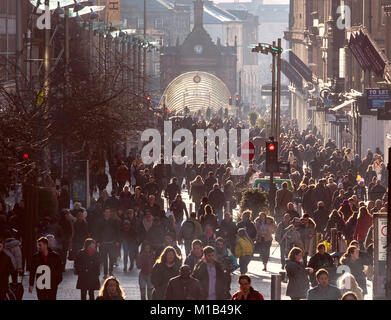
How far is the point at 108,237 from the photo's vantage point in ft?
82.2

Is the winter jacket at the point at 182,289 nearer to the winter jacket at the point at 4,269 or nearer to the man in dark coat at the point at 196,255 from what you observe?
the winter jacket at the point at 4,269

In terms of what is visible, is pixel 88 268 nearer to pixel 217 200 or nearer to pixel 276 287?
pixel 276 287

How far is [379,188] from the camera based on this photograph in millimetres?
33281

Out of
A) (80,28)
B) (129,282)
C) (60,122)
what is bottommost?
(129,282)

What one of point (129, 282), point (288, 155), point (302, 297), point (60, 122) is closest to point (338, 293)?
point (302, 297)

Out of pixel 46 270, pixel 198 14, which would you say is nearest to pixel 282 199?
pixel 46 270

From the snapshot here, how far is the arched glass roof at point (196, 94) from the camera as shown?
A: 13525 cm

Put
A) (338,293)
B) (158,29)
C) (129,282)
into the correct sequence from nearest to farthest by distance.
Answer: (338,293)
(129,282)
(158,29)

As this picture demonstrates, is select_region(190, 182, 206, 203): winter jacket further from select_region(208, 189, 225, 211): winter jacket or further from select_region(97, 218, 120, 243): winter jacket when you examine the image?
select_region(97, 218, 120, 243): winter jacket

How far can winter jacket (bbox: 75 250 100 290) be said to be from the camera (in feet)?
66.0

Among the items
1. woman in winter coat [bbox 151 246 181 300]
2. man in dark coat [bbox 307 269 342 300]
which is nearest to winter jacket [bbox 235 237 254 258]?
woman in winter coat [bbox 151 246 181 300]

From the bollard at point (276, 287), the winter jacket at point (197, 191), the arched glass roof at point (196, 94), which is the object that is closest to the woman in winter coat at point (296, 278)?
the bollard at point (276, 287)

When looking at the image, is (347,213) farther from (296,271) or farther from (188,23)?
(188,23)

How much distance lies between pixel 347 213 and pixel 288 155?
21.8 meters
